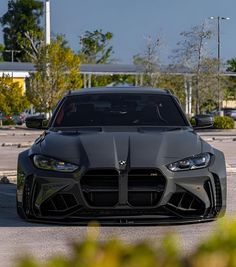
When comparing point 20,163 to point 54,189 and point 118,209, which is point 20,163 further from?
point 118,209

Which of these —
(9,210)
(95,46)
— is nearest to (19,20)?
(95,46)

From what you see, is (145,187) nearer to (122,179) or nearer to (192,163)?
(122,179)

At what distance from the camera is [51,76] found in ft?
134

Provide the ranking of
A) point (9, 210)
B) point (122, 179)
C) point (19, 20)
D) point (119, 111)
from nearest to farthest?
point (122, 179), point (119, 111), point (9, 210), point (19, 20)

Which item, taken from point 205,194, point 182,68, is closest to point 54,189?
point 205,194

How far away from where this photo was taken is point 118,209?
6586 mm

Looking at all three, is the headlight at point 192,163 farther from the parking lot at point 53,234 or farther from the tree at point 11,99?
the tree at point 11,99

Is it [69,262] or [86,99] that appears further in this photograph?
[86,99]

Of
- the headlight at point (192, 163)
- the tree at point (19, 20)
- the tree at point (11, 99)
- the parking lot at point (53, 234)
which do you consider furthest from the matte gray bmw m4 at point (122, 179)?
the tree at point (19, 20)

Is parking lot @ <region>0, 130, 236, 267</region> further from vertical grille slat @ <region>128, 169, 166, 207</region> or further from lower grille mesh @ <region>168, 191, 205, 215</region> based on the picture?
vertical grille slat @ <region>128, 169, 166, 207</region>

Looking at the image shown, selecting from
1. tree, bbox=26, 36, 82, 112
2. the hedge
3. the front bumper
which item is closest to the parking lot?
the front bumper

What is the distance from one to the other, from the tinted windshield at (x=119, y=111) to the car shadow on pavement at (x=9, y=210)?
1191 millimetres

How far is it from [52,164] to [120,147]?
0.68 meters

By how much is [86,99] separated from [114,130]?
1106 millimetres
